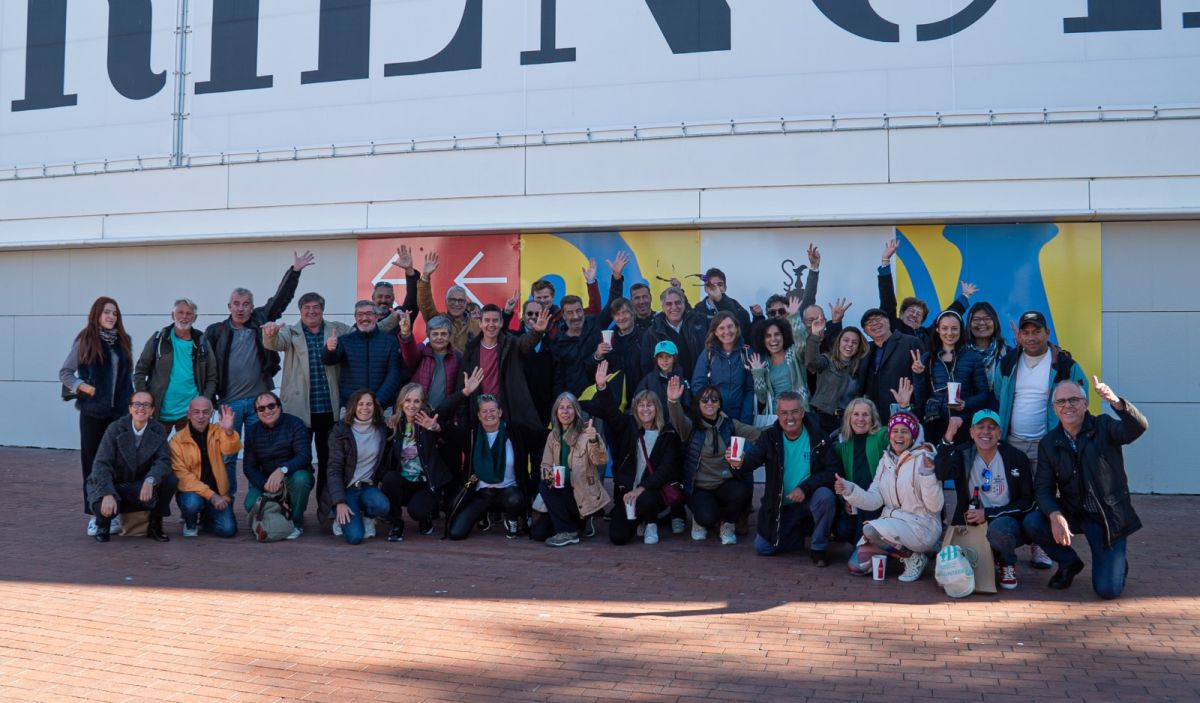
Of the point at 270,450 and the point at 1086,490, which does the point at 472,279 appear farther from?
the point at 1086,490

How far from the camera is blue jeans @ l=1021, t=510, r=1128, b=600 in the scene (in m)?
6.55

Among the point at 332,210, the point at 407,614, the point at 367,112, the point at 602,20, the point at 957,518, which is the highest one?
the point at 602,20

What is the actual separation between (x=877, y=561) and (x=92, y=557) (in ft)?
19.0

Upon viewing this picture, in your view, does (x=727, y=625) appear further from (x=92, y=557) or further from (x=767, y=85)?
(x=767, y=85)

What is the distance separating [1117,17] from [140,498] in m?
10.8

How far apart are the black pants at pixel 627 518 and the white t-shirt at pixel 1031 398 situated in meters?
2.83

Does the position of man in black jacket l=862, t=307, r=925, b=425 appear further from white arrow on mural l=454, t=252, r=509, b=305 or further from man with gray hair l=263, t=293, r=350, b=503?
white arrow on mural l=454, t=252, r=509, b=305

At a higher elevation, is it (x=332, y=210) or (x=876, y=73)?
(x=876, y=73)

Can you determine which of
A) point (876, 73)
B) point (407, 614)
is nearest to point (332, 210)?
point (876, 73)

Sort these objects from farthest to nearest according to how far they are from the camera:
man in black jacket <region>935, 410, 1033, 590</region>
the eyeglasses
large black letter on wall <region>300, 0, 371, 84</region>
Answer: large black letter on wall <region>300, 0, 371, 84</region>
man in black jacket <region>935, 410, 1033, 590</region>
the eyeglasses

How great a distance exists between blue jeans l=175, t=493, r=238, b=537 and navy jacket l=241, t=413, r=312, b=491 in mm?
333

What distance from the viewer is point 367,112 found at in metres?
13.3

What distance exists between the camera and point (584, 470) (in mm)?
8477

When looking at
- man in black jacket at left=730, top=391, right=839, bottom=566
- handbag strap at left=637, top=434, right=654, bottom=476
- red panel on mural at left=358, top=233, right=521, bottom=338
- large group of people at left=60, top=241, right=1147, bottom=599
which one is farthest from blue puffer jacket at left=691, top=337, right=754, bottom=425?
red panel on mural at left=358, top=233, right=521, bottom=338
